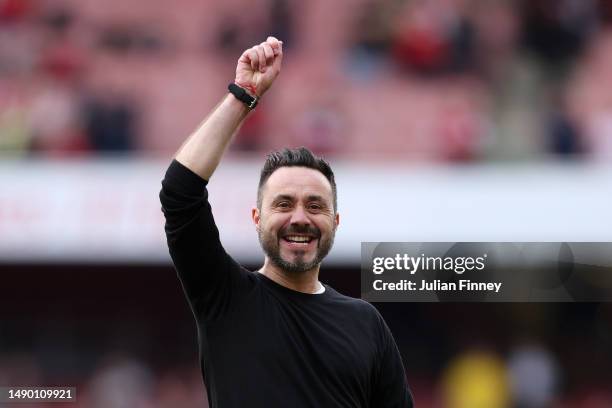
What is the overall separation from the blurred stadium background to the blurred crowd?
19 mm

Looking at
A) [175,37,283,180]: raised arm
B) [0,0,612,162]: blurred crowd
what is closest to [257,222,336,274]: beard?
[175,37,283,180]: raised arm

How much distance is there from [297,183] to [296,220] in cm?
11

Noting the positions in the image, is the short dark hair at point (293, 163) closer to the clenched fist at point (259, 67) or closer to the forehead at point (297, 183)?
the forehead at point (297, 183)

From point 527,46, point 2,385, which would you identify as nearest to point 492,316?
point 527,46

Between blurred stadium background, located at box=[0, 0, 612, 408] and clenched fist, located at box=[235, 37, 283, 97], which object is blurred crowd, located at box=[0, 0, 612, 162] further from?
clenched fist, located at box=[235, 37, 283, 97]

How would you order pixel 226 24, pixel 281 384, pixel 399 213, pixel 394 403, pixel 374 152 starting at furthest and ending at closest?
pixel 226 24, pixel 374 152, pixel 399 213, pixel 394 403, pixel 281 384

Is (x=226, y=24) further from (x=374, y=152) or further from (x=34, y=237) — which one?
(x=34, y=237)

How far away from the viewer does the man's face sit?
2.63 meters

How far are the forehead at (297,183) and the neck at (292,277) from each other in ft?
0.54

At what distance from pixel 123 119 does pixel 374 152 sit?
227 cm

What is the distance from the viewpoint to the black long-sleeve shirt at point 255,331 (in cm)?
252

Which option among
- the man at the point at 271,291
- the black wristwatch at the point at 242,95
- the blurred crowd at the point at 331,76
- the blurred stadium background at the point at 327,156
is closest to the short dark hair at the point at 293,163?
the man at the point at 271,291

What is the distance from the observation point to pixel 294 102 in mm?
10477

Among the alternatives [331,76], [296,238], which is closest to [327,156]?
[331,76]
